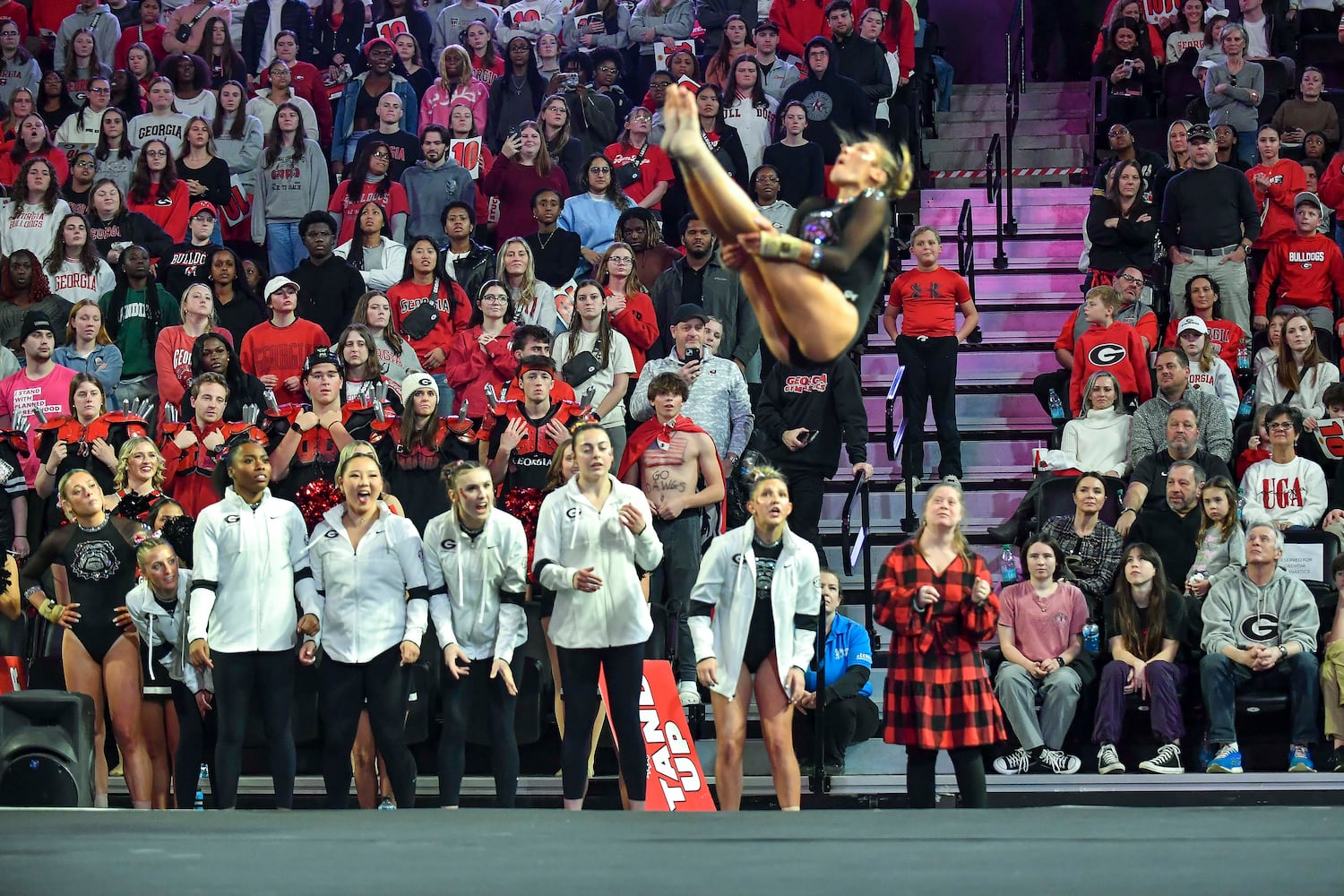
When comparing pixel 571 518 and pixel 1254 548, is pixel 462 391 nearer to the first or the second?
pixel 571 518

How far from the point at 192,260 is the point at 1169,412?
5975mm

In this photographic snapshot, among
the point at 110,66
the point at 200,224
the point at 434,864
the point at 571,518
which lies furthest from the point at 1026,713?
the point at 110,66

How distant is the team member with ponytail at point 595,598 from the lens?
22.4 ft

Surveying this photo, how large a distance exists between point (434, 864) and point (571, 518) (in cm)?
276

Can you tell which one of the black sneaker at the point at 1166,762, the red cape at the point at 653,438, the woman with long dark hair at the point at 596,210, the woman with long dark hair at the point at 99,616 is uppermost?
the woman with long dark hair at the point at 596,210

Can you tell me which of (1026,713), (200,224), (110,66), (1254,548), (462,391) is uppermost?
(110,66)

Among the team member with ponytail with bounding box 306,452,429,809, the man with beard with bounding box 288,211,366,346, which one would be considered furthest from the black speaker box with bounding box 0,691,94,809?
the man with beard with bounding box 288,211,366,346

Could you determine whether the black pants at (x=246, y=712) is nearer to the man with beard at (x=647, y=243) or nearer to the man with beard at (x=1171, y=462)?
the man with beard at (x=647, y=243)

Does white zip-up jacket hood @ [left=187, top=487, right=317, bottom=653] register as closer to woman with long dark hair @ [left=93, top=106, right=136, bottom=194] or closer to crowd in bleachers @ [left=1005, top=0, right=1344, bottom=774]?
crowd in bleachers @ [left=1005, top=0, right=1344, bottom=774]

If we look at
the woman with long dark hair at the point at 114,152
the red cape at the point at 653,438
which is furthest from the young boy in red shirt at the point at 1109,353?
the woman with long dark hair at the point at 114,152

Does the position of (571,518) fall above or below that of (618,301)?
below

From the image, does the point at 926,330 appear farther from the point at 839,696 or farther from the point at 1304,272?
the point at 1304,272

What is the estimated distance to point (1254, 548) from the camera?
25.5 feet

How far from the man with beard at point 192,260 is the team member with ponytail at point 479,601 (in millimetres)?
3807
